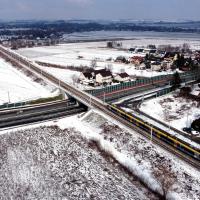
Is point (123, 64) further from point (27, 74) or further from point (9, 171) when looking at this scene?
point (9, 171)

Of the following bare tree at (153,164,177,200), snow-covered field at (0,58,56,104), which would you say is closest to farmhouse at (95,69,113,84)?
snow-covered field at (0,58,56,104)

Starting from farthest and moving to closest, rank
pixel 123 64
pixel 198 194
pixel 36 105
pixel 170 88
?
pixel 123 64
pixel 170 88
pixel 36 105
pixel 198 194

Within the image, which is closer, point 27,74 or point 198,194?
point 198,194

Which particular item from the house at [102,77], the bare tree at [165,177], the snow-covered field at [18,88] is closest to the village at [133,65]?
the house at [102,77]

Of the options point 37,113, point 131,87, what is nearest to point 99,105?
point 37,113

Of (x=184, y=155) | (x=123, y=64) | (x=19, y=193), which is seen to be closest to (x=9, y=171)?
(x=19, y=193)

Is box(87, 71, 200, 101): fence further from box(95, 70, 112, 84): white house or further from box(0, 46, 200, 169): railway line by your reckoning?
box(95, 70, 112, 84): white house

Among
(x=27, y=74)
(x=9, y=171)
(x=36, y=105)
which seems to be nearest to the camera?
(x=9, y=171)
